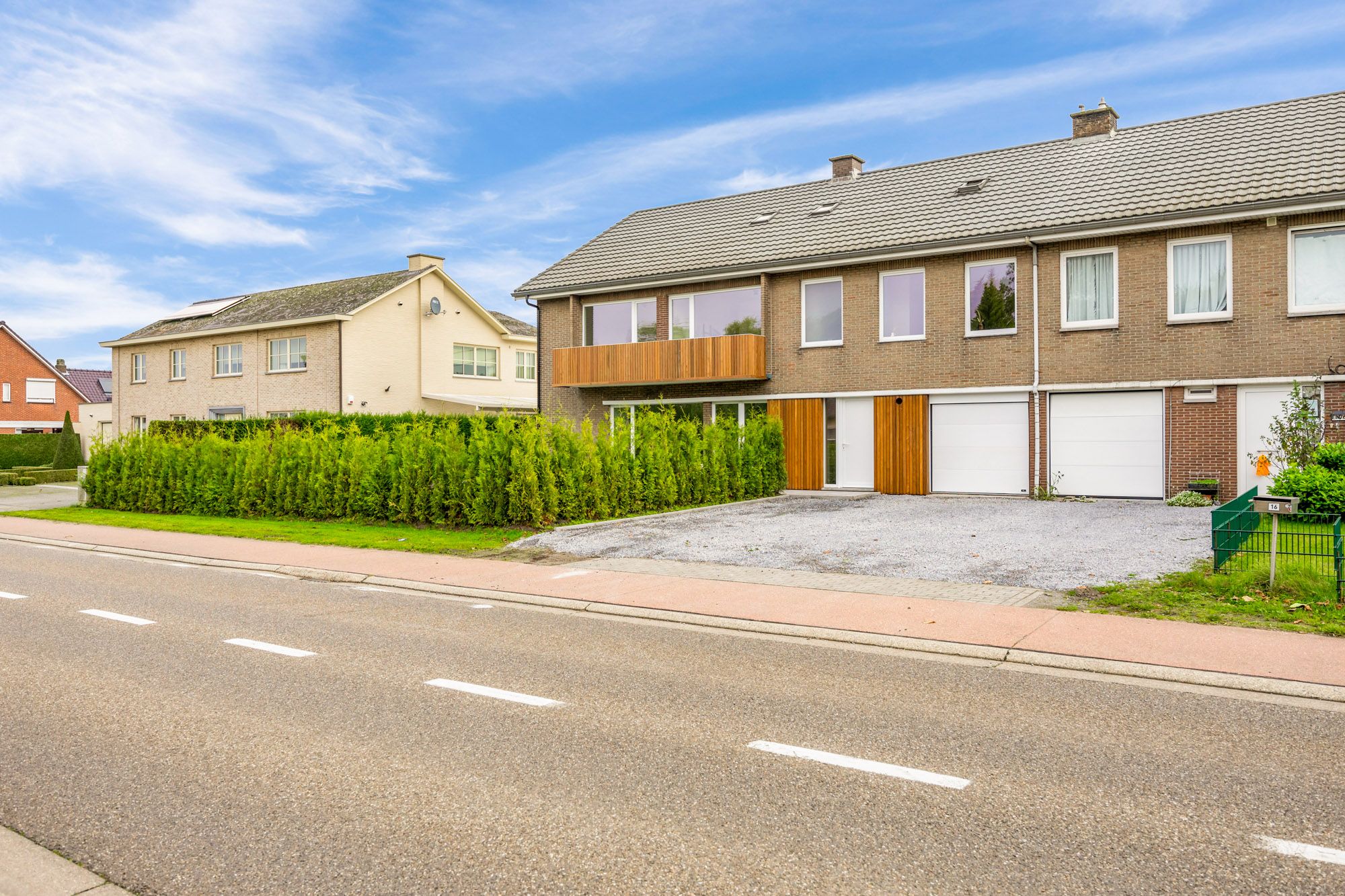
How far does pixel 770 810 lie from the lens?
440 centimetres

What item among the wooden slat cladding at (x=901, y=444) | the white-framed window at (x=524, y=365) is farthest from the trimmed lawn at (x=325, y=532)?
the white-framed window at (x=524, y=365)

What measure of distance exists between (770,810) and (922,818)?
661 mm

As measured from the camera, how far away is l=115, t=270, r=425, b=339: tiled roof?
37094 mm

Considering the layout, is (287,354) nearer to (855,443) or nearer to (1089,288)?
(855,443)

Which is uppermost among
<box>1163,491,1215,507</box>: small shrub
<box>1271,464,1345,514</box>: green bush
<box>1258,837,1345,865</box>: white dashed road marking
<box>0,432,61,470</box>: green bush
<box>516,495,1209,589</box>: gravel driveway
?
<box>0,432,61,470</box>: green bush

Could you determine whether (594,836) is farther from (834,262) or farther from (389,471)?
(834,262)

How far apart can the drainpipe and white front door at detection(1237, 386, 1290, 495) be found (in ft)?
12.1

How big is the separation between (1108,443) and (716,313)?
401 inches

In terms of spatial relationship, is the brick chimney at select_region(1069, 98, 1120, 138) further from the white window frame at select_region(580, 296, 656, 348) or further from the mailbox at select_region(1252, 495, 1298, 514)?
the mailbox at select_region(1252, 495, 1298, 514)

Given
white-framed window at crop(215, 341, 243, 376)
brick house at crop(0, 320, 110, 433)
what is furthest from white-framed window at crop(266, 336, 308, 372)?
brick house at crop(0, 320, 110, 433)

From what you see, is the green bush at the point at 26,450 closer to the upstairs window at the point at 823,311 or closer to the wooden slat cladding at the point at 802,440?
the wooden slat cladding at the point at 802,440

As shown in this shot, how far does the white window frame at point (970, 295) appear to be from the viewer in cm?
2122

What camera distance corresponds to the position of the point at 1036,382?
20.8m

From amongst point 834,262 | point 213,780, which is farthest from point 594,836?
point 834,262
